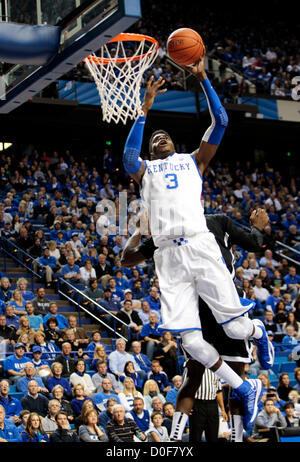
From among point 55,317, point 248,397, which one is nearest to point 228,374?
point 248,397

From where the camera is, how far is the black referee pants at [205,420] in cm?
699

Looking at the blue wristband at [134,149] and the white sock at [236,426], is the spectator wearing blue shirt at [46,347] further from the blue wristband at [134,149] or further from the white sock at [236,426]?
the blue wristband at [134,149]

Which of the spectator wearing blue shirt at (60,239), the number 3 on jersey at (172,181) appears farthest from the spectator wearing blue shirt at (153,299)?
the number 3 on jersey at (172,181)

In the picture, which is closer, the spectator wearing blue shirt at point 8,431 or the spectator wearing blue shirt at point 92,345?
the spectator wearing blue shirt at point 8,431

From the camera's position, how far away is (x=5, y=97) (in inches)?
344

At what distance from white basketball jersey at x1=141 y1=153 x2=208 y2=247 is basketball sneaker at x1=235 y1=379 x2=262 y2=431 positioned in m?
1.17

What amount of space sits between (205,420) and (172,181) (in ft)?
11.1

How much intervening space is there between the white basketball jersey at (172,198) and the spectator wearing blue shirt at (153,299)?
872 centimetres

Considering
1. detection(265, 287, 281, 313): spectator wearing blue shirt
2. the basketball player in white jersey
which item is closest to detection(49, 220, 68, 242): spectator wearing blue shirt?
detection(265, 287, 281, 313): spectator wearing blue shirt

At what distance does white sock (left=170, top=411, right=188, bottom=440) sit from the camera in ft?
15.8

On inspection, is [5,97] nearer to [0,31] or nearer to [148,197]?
[0,31]

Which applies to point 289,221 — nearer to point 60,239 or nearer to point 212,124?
point 60,239

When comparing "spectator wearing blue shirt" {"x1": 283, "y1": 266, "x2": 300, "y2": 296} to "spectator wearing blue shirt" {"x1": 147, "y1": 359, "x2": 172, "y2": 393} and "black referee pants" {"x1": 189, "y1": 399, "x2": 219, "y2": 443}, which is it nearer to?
"spectator wearing blue shirt" {"x1": 147, "y1": 359, "x2": 172, "y2": 393}

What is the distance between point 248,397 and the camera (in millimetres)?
4918
